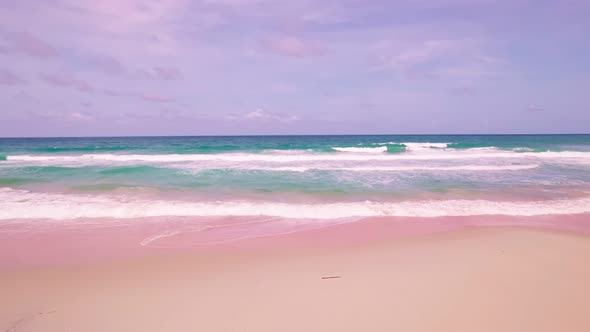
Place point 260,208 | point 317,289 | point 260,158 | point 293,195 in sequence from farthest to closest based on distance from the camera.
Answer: point 260,158 < point 293,195 < point 260,208 < point 317,289

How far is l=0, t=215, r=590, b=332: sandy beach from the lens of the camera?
8.89 feet

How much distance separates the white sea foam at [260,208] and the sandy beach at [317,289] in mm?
2019

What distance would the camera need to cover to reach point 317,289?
10.6 ft

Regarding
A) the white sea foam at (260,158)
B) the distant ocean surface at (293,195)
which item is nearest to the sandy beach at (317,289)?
the distant ocean surface at (293,195)

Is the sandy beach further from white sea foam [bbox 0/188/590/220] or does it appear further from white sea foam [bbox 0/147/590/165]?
white sea foam [bbox 0/147/590/165]

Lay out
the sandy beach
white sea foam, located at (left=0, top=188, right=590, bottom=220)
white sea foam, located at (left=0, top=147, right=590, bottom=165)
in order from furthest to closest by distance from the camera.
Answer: white sea foam, located at (left=0, top=147, right=590, bottom=165)
white sea foam, located at (left=0, top=188, right=590, bottom=220)
the sandy beach

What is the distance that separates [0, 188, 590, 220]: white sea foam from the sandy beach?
2.02m

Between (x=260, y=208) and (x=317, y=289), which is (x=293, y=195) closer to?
(x=260, y=208)

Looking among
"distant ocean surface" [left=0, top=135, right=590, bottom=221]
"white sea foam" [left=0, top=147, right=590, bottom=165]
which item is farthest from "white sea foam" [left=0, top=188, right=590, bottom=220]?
"white sea foam" [left=0, top=147, right=590, bottom=165]

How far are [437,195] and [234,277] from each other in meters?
7.02

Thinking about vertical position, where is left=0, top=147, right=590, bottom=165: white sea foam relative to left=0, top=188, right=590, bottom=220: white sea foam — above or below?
above

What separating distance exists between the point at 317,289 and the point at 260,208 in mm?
4144

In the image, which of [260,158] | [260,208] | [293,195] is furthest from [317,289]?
[260,158]

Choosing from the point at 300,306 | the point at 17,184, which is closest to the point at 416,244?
the point at 300,306
